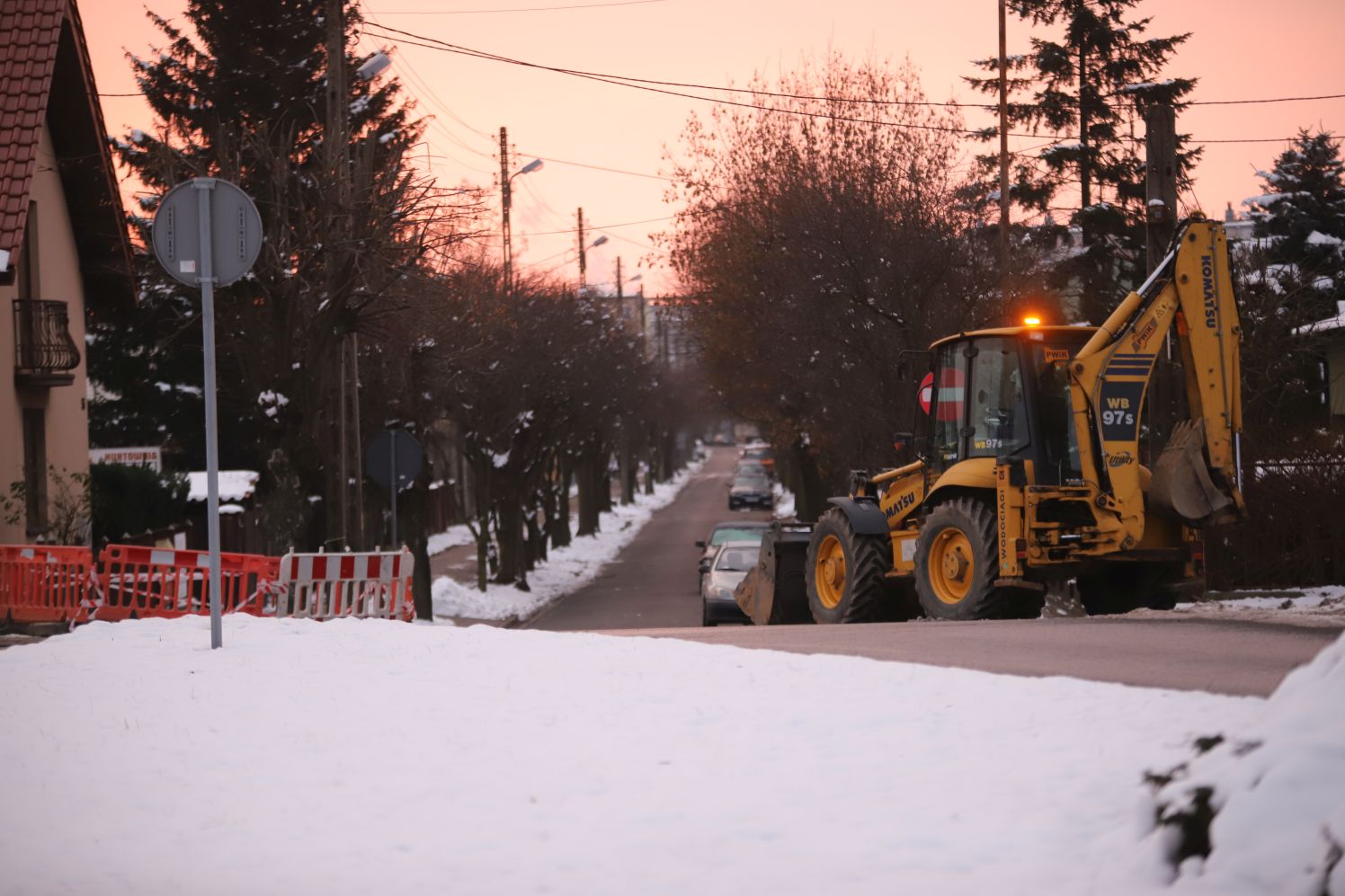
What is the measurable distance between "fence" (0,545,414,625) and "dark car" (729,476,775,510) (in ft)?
187

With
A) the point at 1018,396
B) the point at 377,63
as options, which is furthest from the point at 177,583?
the point at 377,63

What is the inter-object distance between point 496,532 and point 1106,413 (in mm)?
31195

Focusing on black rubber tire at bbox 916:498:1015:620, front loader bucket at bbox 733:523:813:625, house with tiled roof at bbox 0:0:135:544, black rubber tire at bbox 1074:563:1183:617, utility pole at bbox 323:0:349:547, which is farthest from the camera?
utility pole at bbox 323:0:349:547

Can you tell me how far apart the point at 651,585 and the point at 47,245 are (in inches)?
854

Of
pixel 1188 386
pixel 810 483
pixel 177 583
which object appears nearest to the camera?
pixel 1188 386

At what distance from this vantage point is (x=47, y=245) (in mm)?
25031

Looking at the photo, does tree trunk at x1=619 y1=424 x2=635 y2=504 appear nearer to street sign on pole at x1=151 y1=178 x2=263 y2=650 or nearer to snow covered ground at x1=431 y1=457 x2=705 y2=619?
snow covered ground at x1=431 y1=457 x2=705 y2=619

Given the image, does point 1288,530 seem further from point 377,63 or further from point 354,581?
point 377,63

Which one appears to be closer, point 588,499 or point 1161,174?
point 1161,174

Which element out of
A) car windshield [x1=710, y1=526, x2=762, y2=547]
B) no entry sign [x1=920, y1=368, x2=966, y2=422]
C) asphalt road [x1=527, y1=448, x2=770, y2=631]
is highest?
no entry sign [x1=920, y1=368, x2=966, y2=422]

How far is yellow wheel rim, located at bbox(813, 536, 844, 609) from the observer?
57.9ft

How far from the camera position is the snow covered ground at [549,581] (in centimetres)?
3703

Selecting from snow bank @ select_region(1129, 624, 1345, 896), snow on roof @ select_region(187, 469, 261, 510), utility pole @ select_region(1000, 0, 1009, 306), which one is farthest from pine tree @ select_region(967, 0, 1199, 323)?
snow bank @ select_region(1129, 624, 1345, 896)

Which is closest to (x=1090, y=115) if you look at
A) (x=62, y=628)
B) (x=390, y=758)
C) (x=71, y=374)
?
(x=71, y=374)
